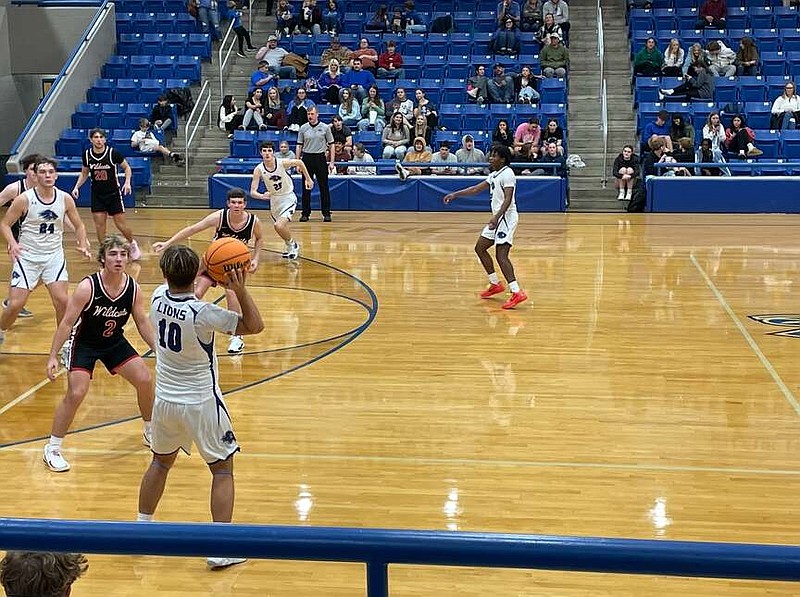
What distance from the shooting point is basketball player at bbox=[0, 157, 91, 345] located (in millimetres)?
9219

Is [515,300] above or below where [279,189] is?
below

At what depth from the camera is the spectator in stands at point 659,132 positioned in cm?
1964

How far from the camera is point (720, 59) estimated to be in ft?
71.5

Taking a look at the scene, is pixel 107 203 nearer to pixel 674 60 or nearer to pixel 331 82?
pixel 331 82

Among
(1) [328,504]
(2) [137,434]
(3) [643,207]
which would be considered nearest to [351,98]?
(3) [643,207]

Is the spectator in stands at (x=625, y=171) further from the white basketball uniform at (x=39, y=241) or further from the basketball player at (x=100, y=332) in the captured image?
the basketball player at (x=100, y=332)

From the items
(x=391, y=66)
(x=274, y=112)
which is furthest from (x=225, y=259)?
(x=391, y=66)

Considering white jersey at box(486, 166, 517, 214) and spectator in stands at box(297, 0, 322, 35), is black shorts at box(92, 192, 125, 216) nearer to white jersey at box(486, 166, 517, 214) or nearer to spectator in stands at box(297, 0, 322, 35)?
white jersey at box(486, 166, 517, 214)

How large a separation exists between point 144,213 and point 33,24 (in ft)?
26.9

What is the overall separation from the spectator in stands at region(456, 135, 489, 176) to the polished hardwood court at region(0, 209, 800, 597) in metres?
6.26

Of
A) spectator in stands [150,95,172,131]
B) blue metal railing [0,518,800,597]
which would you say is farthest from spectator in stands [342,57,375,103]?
blue metal railing [0,518,800,597]

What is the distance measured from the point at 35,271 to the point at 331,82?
45.8 feet

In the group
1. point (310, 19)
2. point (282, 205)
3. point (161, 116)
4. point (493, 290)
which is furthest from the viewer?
point (310, 19)

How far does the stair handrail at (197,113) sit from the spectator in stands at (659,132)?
9.42 meters
